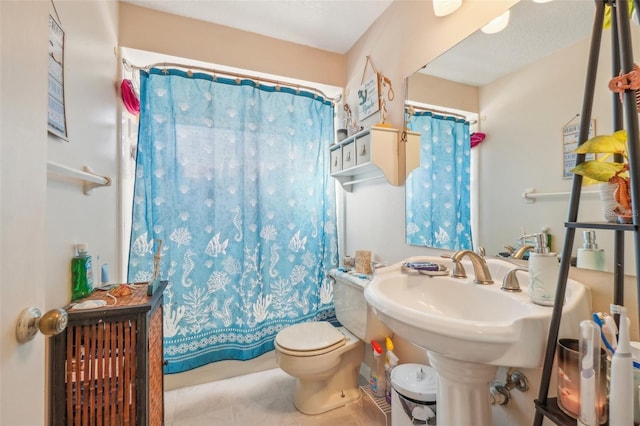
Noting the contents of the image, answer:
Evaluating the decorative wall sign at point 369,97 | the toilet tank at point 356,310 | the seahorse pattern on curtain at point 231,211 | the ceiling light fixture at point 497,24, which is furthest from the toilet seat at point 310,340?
the ceiling light fixture at point 497,24

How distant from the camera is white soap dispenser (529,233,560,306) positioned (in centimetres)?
80

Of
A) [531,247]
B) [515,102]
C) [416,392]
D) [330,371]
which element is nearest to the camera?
[531,247]

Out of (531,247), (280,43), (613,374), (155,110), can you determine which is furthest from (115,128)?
(613,374)

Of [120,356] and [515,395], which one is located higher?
[120,356]

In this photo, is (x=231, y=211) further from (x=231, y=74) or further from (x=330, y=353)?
(x=330, y=353)

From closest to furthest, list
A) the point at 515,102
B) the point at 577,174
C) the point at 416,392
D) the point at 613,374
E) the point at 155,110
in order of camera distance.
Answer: the point at 613,374 < the point at 577,174 < the point at 515,102 < the point at 416,392 < the point at 155,110

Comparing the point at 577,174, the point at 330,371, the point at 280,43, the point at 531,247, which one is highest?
the point at 280,43

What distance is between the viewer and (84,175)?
43.2 inches

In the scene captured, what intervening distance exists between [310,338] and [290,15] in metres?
2.06

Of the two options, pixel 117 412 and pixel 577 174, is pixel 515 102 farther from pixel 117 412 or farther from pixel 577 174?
pixel 117 412

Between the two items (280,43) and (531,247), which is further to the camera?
(280,43)

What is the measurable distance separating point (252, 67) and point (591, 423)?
7.73 ft

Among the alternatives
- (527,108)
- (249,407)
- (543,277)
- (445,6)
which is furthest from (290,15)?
(249,407)

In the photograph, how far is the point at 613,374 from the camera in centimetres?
59
